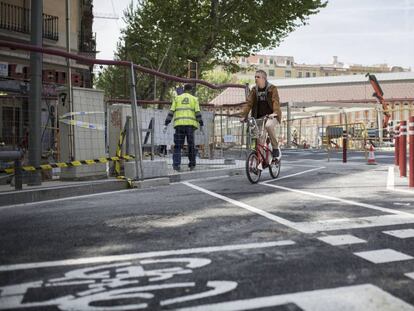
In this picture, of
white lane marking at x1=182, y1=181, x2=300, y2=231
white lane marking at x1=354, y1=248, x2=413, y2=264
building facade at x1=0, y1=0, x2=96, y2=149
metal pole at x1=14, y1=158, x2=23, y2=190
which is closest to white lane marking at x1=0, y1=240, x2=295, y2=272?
white lane marking at x1=354, y1=248, x2=413, y2=264

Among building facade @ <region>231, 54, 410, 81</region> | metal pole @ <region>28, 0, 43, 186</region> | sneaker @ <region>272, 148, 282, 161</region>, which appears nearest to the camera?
metal pole @ <region>28, 0, 43, 186</region>

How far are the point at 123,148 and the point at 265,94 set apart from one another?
2938 mm

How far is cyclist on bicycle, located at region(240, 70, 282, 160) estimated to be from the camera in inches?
374

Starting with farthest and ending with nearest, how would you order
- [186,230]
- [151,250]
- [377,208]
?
[377,208] → [186,230] → [151,250]

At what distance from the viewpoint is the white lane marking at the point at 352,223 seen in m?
Answer: 4.65

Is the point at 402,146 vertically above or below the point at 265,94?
below

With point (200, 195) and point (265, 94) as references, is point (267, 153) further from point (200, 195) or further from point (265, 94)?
point (200, 195)

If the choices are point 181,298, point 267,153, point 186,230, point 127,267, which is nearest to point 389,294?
point 181,298

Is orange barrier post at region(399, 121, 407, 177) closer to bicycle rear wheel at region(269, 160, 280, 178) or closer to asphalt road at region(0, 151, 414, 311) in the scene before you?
bicycle rear wheel at region(269, 160, 280, 178)

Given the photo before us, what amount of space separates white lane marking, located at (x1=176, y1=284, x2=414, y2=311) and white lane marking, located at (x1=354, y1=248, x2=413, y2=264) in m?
0.69

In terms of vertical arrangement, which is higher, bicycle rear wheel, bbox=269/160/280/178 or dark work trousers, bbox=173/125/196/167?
dark work trousers, bbox=173/125/196/167

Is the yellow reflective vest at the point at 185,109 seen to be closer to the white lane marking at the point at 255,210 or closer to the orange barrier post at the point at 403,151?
the white lane marking at the point at 255,210

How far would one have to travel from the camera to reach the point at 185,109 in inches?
431

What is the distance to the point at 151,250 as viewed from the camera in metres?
3.90
